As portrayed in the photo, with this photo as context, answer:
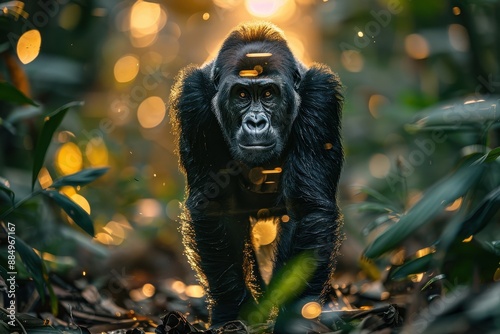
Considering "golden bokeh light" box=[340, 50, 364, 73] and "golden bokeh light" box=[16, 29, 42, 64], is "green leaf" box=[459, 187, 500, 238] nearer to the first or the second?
"golden bokeh light" box=[340, 50, 364, 73]

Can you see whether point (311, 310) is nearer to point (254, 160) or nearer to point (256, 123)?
point (254, 160)

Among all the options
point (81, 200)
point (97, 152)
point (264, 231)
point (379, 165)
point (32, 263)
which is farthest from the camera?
point (379, 165)

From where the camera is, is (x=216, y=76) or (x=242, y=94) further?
(x=216, y=76)

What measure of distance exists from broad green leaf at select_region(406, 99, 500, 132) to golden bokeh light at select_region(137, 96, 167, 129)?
2193 mm

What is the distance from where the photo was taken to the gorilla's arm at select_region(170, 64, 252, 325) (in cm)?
357

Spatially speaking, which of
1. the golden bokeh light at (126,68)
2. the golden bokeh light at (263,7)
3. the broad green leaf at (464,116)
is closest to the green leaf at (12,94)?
the golden bokeh light at (263,7)

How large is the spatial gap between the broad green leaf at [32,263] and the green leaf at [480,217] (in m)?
1.75

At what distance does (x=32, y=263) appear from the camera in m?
3.06

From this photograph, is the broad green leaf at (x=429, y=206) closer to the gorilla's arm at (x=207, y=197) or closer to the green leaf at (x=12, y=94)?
the gorilla's arm at (x=207, y=197)

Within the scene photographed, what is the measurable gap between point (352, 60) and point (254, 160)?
9.93 feet

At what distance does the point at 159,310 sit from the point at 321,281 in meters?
1.44

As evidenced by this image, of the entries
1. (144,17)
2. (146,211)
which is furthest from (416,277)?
(146,211)

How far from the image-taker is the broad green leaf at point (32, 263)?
9.95 feet

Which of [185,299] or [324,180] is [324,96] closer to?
[324,180]
